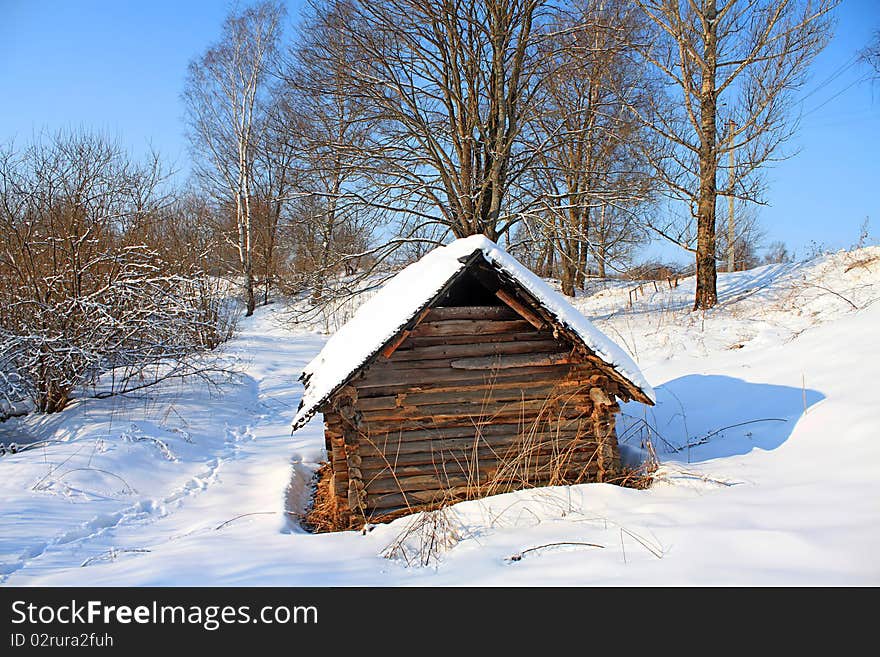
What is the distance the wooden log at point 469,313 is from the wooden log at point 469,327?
0.05 metres

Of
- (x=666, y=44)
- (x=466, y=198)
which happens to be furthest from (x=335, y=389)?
(x=666, y=44)

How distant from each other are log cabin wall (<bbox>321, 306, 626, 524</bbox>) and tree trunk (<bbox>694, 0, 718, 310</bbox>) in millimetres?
9299

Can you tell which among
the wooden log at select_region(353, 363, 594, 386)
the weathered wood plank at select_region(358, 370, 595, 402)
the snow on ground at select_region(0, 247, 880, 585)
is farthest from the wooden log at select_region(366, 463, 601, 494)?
the wooden log at select_region(353, 363, 594, 386)

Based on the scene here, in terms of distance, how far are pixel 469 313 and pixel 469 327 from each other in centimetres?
16

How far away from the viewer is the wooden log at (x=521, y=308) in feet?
18.8

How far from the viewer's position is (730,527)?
12.2 feet

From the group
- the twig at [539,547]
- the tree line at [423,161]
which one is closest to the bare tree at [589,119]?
the tree line at [423,161]

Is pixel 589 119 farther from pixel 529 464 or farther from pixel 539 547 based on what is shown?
pixel 539 547

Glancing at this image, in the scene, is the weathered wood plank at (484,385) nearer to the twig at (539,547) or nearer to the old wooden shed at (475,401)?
the old wooden shed at (475,401)

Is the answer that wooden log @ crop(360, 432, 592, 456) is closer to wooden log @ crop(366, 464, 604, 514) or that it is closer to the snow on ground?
wooden log @ crop(366, 464, 604, 514)

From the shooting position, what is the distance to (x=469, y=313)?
589cm

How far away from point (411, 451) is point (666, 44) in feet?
46.4

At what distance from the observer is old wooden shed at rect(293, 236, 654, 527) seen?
5.57 m
